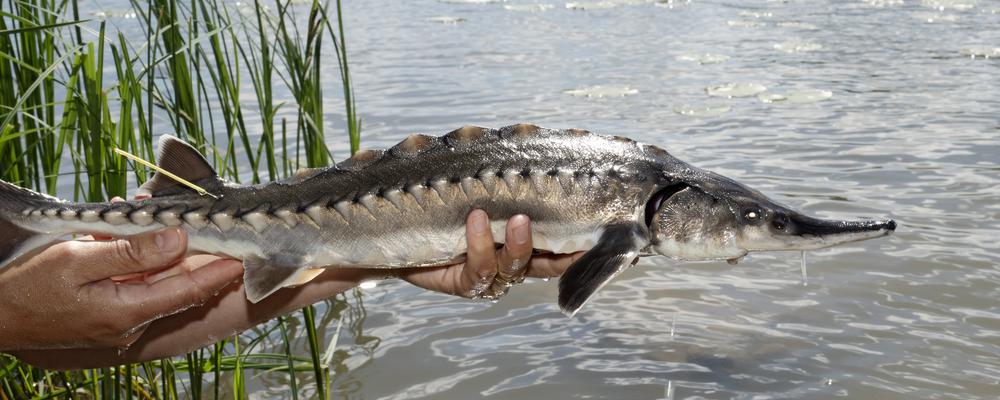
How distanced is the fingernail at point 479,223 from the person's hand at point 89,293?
0.51m

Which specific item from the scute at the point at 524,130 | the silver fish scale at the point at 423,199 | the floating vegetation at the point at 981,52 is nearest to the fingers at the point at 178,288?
the silver fish scale at the point at 423,199

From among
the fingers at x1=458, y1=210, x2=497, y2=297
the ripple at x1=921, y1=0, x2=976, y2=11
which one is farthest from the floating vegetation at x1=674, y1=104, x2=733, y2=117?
the ripple at x1=921, y1=0, x2=976, y2=11

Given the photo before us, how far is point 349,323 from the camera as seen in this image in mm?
4629

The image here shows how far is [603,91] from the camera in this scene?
869 cm

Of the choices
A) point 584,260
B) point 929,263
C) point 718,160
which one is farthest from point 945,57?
point 584,260

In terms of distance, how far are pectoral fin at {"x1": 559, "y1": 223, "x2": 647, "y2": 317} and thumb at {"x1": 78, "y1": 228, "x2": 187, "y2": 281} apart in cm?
75

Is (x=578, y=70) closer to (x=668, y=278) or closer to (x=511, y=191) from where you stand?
(x=668, y=278)

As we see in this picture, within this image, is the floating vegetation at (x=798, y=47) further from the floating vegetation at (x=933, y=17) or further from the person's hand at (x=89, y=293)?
the person's hand at (x=89, y=293)

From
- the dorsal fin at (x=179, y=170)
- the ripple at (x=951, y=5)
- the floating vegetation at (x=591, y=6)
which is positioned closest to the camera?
the dorsal fin at (x=179, y=170)

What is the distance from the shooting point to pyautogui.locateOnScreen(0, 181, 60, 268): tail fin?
198cm

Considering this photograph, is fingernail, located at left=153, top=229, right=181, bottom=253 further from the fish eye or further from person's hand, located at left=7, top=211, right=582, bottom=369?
the fish eye

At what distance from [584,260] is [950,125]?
6.03 meters

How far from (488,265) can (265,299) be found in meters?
0.57

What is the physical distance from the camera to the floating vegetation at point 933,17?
12.3 m
